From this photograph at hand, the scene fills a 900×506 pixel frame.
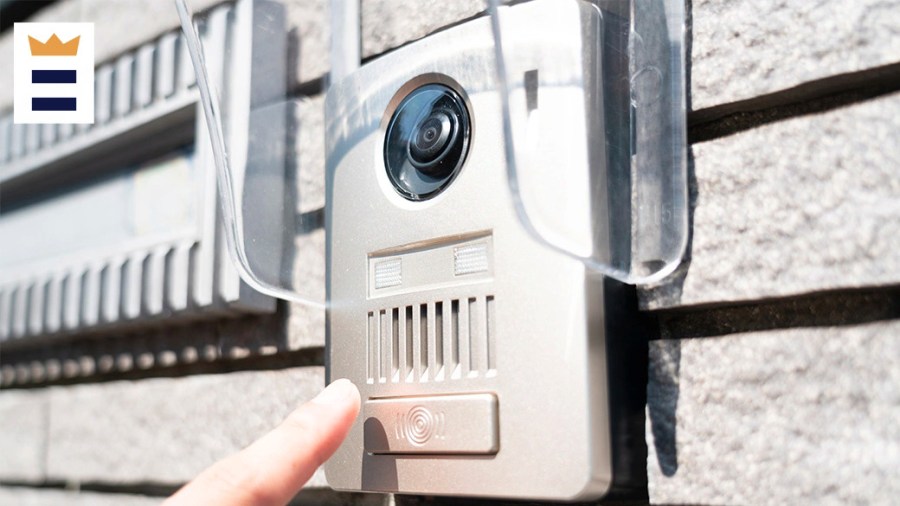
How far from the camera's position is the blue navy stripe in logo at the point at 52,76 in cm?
113

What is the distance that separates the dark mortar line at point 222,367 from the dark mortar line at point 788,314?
372 millimetres

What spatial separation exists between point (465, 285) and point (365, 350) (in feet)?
0.36

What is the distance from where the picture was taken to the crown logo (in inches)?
48.4

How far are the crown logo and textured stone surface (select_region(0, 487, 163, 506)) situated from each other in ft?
2.00

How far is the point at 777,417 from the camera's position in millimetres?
543

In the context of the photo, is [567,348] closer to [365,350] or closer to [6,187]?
[365,350]

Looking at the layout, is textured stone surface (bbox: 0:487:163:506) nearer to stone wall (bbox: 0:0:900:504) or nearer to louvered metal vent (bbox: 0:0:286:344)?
louvered metal vent (bbox: 0:0:286:344)

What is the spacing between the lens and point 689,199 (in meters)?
0.60

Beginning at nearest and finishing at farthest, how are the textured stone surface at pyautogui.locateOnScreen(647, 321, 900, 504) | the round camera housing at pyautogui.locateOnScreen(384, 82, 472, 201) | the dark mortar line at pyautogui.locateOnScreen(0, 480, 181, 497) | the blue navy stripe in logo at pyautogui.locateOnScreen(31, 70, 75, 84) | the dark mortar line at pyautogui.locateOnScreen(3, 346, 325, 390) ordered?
the textured stone surface at pyautogui.locateOnScreen(647, 321, 900, 504) → the round camera housing at pyautogui.locateOnScreen(384, 82, 472, 201) → the dark mortar line at pyautogui.locateOnScreen(3, 346, 325, 390) → the dark mortar line at pyautogui.locateOnScreen(0, 480, 181, 497) → the blue navy stripe in logo at pyautogui.locateOnScreen(31, 70, 75, 84)

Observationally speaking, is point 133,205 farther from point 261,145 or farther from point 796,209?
point 796,209

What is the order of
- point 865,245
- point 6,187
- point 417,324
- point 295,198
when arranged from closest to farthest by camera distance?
point 865,245
point 417,324
point 295,198
point 6,187

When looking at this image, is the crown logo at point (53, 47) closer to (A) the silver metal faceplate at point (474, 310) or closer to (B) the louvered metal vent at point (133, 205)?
(B) the louvered metal vent at point (133, 205)

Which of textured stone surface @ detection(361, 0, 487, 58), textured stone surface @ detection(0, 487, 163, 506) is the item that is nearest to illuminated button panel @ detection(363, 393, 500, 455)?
textured stone surface @ detection(361, 0, 487, 58)

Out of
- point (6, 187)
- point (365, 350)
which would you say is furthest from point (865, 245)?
point (6, 187)
